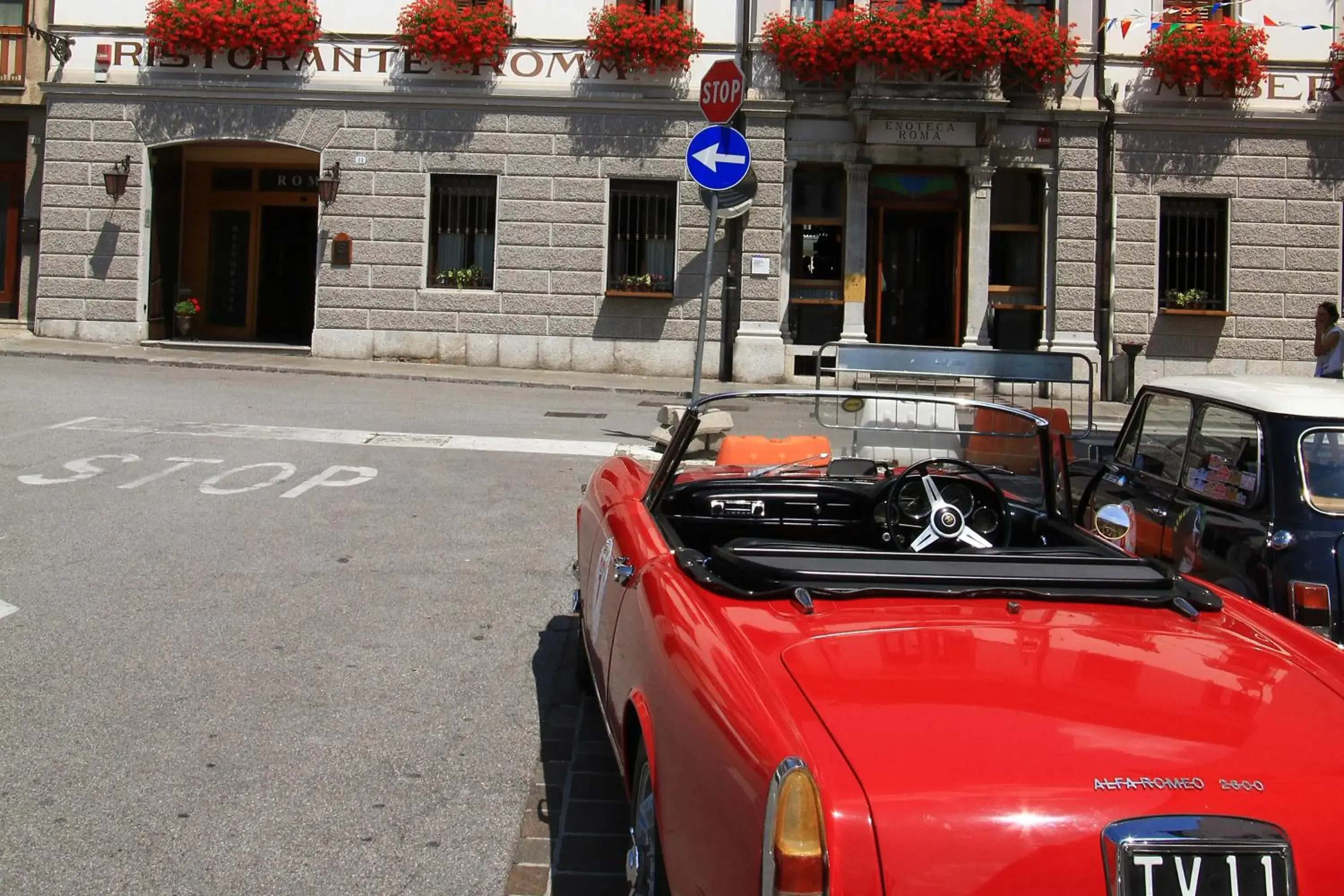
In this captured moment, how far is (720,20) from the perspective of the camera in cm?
1989

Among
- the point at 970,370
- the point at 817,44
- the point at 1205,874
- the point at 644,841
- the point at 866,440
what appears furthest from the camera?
the point at 817,44

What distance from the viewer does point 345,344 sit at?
1998cm

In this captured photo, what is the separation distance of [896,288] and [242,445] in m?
12.6

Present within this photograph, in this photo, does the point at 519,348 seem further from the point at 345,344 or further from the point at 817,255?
the point at 817,255

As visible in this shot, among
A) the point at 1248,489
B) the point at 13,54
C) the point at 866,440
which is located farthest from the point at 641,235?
the point at 1248,489

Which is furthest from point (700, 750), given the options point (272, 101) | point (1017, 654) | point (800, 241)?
point (272, 101)

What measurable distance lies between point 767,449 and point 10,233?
1988 cm

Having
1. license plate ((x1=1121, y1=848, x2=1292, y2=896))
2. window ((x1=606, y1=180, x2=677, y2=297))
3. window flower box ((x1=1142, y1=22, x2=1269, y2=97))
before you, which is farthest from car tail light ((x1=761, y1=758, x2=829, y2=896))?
window flower box ((x1=1142, y1=22, x2=1269, y2=97))

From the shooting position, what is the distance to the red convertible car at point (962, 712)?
2.07 meters

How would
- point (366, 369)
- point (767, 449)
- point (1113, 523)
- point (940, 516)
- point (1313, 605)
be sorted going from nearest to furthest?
point (940, 516) < point (1113, 523) < point (1313, 605) < point (767, 449) < point (366, 369)

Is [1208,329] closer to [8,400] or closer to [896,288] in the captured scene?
[896,288]

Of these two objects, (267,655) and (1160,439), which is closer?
(267,655)

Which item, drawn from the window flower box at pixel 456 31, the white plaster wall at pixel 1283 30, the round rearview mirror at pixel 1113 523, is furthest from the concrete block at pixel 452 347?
the round rearview mirror at pixel 1113 523

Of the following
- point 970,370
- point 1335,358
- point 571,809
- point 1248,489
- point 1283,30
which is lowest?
point 571,809
